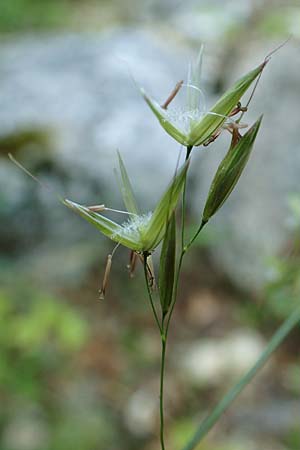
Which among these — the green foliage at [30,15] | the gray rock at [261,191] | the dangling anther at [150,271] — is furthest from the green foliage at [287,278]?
the green foliage at [30,15]

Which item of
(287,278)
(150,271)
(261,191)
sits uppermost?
(150,271)

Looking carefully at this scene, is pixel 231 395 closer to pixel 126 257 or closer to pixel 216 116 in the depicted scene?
pixel 216 116

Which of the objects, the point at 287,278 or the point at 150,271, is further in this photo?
the point at 287,278

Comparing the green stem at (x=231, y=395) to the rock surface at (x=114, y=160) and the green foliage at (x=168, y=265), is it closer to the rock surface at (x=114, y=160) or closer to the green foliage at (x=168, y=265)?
the green foliage at (x=168, y=265)

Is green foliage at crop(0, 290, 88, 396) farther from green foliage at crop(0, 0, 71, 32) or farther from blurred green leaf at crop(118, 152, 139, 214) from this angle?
green foliage at crop(0, 0, 71, 32)

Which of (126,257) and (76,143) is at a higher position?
(76,143)

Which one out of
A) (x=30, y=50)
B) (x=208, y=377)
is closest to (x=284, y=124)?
(x=208, y=377)

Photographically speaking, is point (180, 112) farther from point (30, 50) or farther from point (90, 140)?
point (30, 50)

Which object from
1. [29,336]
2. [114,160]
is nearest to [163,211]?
[29,336]

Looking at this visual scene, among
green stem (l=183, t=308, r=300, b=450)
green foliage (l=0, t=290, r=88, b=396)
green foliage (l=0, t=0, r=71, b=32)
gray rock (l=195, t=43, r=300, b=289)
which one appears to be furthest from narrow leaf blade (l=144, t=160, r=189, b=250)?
green foliage (l=0, t=0, r=71, b=32)

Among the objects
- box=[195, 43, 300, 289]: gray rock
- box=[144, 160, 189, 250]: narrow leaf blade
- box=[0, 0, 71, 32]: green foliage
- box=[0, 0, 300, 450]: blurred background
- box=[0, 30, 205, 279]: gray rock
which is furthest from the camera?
box=[0, 0, 71, 32]: green foliage
